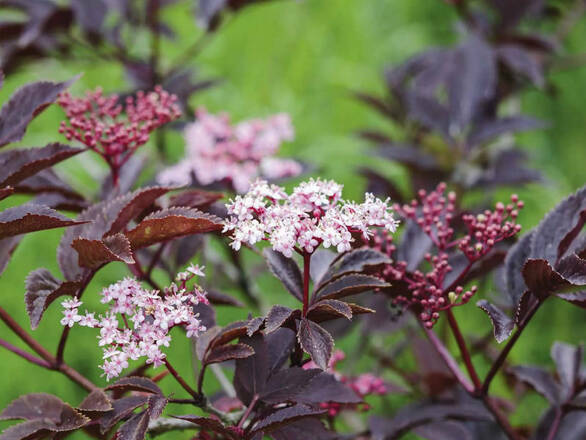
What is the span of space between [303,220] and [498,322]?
0.92 ft

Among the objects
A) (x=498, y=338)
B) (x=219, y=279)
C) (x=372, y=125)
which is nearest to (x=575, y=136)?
(x=372, y=125)

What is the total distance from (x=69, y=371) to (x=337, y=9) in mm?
3388

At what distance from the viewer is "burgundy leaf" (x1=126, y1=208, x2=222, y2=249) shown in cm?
84

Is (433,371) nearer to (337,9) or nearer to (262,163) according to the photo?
(262,163)

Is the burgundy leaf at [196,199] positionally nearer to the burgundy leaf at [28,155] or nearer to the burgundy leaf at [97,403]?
the burgundy leaf at [28,155]

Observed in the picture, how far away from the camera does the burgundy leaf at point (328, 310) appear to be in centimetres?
82

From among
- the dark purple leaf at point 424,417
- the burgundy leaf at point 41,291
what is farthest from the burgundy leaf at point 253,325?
the dark purple leaf at point 424,417

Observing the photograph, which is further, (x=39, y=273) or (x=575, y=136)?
(x=575, y=136)

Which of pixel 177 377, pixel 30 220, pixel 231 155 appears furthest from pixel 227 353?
pixel 231 155

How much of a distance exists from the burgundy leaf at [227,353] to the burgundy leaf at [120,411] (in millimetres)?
97

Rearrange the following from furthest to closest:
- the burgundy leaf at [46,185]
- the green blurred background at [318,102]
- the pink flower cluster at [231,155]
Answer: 1. the green blurred background at [318,102]
2. the pink flower cluster at [231,155]
3. the burgundy leaf at [46,185]

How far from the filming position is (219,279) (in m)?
2.02

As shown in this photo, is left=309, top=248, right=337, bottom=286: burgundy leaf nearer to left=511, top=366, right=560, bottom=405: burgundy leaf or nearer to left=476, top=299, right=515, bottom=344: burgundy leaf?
left=476, top=299, right=515, bottom=344: burgundy leaf

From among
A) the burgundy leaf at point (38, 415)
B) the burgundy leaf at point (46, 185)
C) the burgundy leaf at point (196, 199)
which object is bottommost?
the burgundy leaf at point (38, 415)
